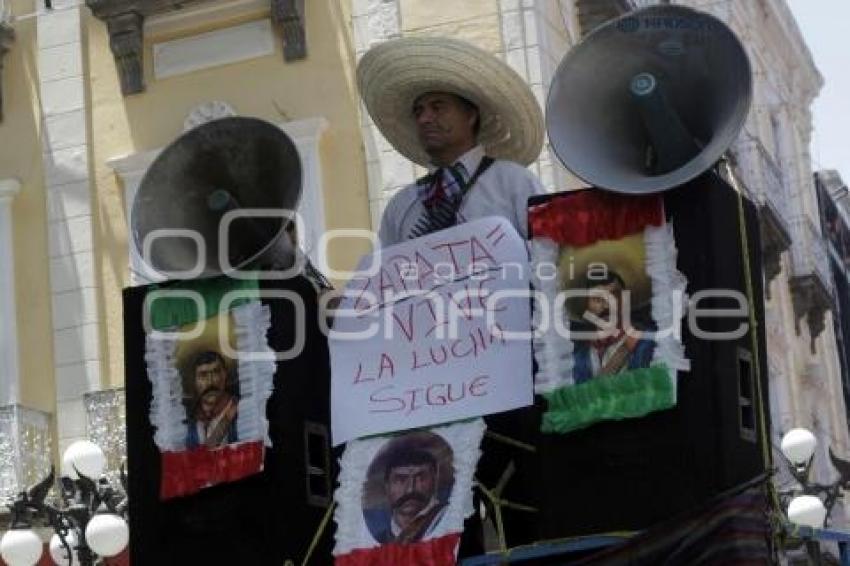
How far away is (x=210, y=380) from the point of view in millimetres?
5707

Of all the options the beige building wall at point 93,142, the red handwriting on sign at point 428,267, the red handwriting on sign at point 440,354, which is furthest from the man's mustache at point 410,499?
the beige building wall at point 93,142

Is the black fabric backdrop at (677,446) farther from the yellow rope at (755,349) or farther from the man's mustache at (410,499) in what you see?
the man's mustache at (410,499)

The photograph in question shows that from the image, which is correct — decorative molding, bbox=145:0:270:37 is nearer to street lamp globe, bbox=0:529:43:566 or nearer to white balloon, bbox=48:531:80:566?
white balloon, bbox=48:531:80:566

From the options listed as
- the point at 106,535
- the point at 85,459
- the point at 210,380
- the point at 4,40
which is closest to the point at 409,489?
the point at 210,380

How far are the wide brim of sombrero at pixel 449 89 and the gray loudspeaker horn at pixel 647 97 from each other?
0.39 metres

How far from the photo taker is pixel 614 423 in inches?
197

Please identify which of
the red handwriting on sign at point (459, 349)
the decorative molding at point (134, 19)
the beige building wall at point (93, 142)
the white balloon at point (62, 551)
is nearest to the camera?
the red handwriting on sign at point (459, 349)

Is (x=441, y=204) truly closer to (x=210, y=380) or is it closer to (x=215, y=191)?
(x=215, y=191)

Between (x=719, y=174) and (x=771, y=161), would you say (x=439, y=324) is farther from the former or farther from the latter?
(x=771, y=161)

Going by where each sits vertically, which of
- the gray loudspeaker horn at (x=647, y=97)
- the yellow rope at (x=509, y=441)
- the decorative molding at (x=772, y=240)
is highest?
the decorative molding at (x=772, y=240)

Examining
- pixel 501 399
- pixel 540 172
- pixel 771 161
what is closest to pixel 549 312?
pixel 501 399

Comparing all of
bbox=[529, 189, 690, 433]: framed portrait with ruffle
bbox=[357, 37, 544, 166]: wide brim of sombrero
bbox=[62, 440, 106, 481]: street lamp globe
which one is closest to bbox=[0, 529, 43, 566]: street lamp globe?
bbox=[62, 440, 106, 481]: street lamp globe

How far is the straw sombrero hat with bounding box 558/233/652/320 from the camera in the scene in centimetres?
510

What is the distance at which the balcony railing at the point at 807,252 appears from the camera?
26.0 meters
